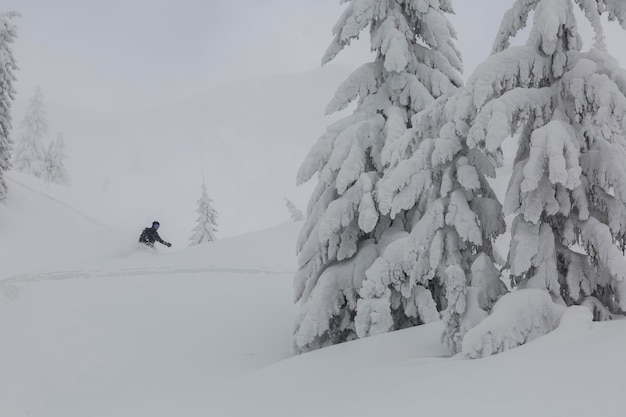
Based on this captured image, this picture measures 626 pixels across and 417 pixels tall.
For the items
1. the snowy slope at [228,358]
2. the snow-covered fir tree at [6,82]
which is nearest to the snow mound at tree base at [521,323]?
the snowy slope at [228,358]

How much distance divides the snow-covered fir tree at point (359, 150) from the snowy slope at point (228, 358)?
5.46ft

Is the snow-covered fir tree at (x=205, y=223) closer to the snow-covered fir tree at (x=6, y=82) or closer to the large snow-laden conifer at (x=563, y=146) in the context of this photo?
the snow-covered fir tree at (x=6, y=82)

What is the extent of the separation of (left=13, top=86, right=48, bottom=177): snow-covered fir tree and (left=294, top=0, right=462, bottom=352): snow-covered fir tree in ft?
180

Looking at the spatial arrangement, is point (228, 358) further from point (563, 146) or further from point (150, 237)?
point (150, 237)

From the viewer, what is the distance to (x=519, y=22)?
817 cm

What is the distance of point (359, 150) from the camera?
11102 mm

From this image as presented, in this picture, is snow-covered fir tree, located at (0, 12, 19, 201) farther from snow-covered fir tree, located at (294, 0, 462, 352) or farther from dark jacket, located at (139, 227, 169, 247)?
snow-covered fir tree, located at (294, 0, 462, 352)

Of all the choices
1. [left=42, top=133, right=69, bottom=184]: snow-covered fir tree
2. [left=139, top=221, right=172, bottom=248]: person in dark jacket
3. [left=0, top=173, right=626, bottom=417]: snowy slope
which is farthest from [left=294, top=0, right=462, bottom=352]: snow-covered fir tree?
[left=42, top=133, right=69, bottom=184]: snow-covered fir tree

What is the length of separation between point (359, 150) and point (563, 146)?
16.2ft

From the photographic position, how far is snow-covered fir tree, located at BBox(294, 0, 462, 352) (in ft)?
35.5

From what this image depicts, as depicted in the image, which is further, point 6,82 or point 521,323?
point 6,82

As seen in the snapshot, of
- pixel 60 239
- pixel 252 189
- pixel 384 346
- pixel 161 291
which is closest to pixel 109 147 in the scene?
pixel 252 189

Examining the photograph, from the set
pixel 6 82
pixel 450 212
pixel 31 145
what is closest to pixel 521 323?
pixel 450 212

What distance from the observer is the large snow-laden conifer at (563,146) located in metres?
6.69
